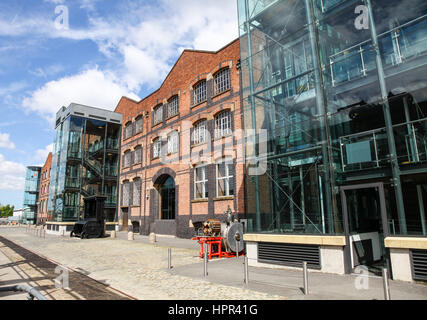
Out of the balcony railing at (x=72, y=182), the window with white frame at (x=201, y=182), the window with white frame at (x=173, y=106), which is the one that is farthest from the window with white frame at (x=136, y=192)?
the window with white frame at (x=201, y=182)

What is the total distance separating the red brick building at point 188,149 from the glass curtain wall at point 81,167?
12.9 ft

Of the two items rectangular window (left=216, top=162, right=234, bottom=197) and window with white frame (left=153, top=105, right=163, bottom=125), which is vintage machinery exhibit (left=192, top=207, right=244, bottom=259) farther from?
window with white frame (left=153, top=105, right=163, bottom=125)

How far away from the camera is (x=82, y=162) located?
3070 cm

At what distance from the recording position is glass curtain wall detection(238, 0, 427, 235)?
352 inches

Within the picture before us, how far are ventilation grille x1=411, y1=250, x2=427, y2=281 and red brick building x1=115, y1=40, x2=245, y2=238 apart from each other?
967 centimetres

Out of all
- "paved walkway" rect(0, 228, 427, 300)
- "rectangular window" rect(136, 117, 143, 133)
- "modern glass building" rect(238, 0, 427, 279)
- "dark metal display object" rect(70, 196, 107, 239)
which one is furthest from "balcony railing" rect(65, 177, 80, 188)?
"modern glass building" rect(238, 0, 427, 279)

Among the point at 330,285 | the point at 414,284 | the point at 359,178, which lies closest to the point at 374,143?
the point at 359,178

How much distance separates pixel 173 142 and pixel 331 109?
47.9 feet

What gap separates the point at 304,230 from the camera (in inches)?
374

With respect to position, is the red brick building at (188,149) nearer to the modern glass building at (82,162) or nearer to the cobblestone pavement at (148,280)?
the modern glass building at (82,162)

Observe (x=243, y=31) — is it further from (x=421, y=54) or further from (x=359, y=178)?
(x=359, y=178)

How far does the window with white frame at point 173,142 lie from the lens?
22350 millimetres

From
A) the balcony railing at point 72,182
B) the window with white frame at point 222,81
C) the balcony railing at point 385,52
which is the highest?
the window with white frame at point 222,81
